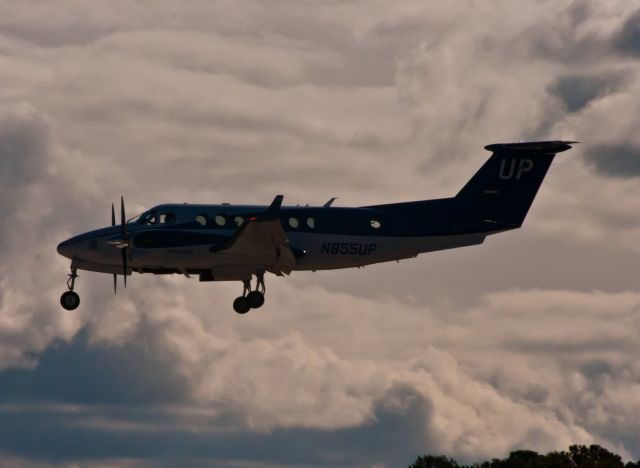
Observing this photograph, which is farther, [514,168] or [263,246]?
[514,168]

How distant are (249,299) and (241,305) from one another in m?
0.43

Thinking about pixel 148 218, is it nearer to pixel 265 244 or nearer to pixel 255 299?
pixel 265 244

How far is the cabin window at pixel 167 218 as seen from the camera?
6888 centimetres

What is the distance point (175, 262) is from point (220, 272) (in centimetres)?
199

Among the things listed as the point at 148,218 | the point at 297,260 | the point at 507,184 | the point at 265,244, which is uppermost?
the point at 507,184

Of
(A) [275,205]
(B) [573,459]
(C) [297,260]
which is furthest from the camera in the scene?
(B) [573,459]

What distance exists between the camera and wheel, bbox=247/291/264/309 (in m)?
70.1

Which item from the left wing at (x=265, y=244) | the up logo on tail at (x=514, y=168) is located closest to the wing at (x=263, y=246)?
the left wing at (x=265, y=244)

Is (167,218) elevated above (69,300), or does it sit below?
above

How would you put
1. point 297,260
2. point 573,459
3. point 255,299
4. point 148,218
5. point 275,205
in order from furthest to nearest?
Result: 1. point 573,459
2. point 255,299
3. point 297,260
4. point 148,218
5. point 275,205

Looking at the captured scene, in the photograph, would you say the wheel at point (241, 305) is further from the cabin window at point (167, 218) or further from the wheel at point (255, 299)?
the cabin window at point (167, 218)

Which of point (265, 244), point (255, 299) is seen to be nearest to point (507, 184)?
point (265, 244)

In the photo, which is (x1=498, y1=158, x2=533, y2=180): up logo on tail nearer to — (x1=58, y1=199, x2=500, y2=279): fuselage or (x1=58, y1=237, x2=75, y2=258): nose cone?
(x1=58, y1=199, x2=500, y2=279): fuselage

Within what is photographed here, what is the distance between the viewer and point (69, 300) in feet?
227
